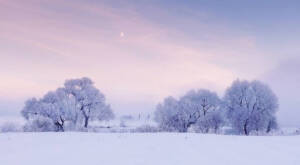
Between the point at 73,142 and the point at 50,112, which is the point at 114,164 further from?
the point at 50,112

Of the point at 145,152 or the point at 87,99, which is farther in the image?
the point at 87,99

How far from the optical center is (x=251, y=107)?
143 ft

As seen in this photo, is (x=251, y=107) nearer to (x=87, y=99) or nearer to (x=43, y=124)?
(x=87, y=99)

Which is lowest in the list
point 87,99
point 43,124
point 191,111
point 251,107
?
point 43,124

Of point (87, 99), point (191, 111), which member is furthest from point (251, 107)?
point (87, 99)

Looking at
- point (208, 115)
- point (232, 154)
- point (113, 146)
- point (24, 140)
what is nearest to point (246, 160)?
point (232, 154)

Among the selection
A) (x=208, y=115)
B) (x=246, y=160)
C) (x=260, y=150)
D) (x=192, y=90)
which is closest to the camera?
(x=246, y=160)

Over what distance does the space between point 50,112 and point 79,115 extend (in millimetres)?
4726

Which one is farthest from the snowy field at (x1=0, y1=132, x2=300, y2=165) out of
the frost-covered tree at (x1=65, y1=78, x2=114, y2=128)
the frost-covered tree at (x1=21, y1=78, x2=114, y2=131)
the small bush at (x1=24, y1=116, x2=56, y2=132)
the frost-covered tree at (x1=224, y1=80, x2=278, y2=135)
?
the frost-covered tree at (x1=65, y1=78, x2=114, y2=128)

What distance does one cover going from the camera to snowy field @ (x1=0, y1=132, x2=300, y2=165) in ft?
35.2

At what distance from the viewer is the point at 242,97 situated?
4412 cm

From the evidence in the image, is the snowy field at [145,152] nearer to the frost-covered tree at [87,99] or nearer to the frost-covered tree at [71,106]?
the frost-covered tree at [71,106]

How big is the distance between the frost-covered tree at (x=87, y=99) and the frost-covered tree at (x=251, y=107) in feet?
71.3

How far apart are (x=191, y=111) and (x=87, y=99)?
18.7 m
